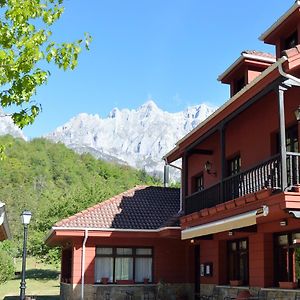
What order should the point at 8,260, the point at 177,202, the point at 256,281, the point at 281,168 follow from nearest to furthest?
the point at 281,168 → the point at 256,281 → the point at 177,202 → the point at 8,260

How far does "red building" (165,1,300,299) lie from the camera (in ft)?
37.2

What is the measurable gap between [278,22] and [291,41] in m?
0.69

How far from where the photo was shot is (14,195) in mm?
79125

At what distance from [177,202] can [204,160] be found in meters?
5.03

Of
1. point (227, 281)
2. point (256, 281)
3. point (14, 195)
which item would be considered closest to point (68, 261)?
point (227, 281)

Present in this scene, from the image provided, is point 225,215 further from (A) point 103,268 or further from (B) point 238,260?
(A) point 103,268

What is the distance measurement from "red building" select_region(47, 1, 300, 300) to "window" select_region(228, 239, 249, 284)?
32 millimetres

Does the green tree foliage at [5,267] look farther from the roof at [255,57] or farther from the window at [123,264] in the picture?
the roof at [255,57]

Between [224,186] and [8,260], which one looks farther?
[8,260]

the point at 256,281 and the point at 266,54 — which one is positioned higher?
the point at 266,54

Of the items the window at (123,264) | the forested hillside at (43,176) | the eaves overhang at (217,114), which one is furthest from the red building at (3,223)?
the forested hillside at (43,176)

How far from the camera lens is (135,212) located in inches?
879

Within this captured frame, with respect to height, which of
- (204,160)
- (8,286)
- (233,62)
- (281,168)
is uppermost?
(233,62)

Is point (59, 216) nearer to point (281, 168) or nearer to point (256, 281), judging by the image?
point (256, 281)
